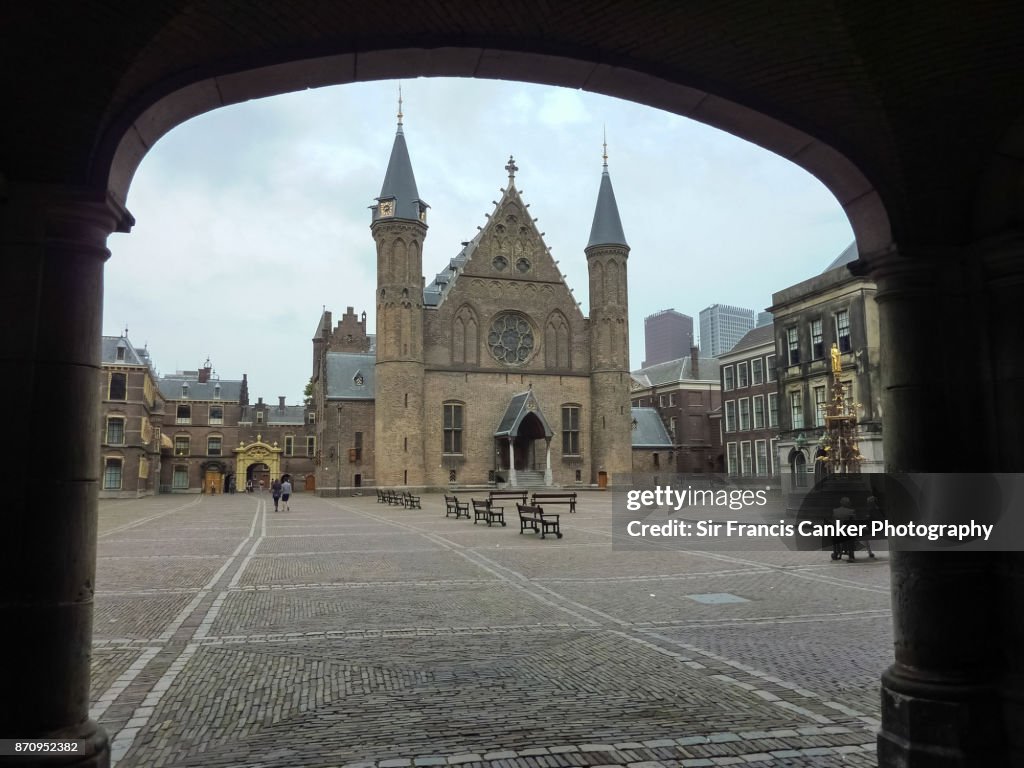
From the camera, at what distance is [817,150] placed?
17.3 feet

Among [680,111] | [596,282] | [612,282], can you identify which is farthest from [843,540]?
[596,282]

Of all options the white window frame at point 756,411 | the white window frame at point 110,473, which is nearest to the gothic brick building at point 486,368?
the white window frame at point 756,411

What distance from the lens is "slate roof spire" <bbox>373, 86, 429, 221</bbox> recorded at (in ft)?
160

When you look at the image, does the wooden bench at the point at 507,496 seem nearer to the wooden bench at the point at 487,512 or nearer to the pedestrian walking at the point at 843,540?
the wooden bench at the point at 487,512

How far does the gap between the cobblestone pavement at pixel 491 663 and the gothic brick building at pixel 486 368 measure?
112 feet

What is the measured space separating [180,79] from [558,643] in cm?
623

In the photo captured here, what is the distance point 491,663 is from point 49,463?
4376 millimetres

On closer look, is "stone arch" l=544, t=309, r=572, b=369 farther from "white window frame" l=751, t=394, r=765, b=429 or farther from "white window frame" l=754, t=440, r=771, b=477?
"white window frame" l=754, t=440, r=771, b=477

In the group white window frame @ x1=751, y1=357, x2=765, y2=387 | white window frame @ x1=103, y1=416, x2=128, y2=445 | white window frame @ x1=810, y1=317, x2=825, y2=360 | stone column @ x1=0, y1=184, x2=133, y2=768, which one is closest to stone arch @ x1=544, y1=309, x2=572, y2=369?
white window frame @ x1=751, y1=357, x2=765, y2=387

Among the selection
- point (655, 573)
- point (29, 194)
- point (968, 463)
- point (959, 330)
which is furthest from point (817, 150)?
point (655, 573)

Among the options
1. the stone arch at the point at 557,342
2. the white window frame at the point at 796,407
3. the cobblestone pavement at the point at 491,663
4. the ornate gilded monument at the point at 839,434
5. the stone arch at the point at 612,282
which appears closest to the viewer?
the cobblestone pavement at the point at 491,663

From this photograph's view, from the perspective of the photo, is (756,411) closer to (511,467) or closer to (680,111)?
(511,467)

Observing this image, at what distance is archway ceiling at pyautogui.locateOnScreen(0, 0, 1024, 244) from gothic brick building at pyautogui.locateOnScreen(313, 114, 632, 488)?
43.3m

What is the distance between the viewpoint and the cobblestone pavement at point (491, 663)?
5.05 metres
